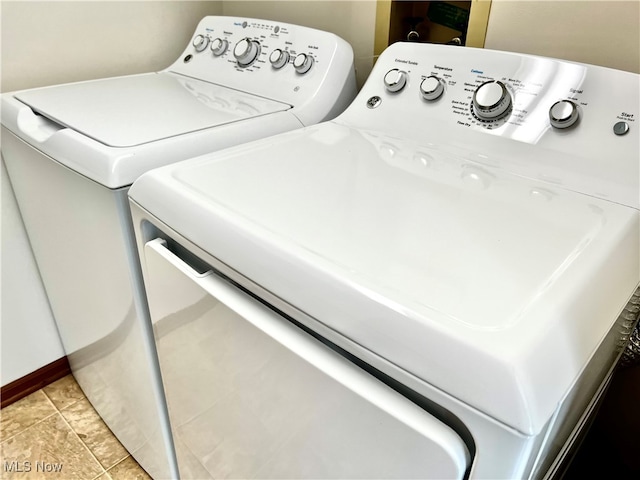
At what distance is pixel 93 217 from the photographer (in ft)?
2.76

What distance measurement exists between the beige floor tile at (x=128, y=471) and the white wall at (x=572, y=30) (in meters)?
1.27

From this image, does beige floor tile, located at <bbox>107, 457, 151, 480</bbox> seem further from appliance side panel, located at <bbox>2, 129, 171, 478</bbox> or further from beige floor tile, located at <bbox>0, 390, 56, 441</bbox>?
beige floor tile, located at <bbox>0, 390, 56, 441</bbox>

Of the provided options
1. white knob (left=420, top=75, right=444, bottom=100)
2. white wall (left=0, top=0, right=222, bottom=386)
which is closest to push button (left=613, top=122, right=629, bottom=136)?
white knob (left=420, top=75, right=444, bottom=100)

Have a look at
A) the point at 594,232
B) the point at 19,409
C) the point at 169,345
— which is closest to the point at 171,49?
the point at 169,345

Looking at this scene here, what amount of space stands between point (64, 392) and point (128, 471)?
0.36 m

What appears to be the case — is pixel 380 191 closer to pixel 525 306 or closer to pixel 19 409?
pixel 525 306

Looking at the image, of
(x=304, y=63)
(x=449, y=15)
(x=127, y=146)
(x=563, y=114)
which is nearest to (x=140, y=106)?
(x=127, y=146)

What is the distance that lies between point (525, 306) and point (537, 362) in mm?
55

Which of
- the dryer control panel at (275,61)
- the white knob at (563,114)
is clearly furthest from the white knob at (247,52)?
the white knob at (563,114)

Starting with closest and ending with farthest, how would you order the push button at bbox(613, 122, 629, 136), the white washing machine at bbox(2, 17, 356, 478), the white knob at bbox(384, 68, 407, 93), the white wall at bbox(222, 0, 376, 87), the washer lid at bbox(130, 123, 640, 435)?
the washer lid at bbox(130, 123, 640, 435), the push button at bbox(613, 122, 629, 136), the white washing machine at bbox(2, 17, 356, 478), the white knob at bbox(384, 68, 407, 93), the white wall at bbox(222, 0, 376, 87)

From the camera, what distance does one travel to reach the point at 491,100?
80 centimetres

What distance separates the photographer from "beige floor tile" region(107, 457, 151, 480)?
1.23m

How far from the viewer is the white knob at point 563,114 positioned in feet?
2.42

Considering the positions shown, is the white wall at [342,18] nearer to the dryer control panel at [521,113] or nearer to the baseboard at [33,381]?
the dryer control panel at [521,113]
